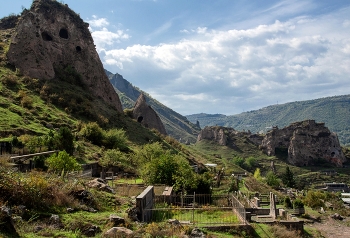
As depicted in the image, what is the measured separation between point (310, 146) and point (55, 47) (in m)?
91.8

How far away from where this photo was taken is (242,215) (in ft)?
44.7

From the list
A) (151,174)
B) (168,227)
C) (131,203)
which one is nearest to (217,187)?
(151,174)

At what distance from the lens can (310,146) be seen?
10681 centimetres

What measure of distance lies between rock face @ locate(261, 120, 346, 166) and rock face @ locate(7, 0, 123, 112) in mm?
74033

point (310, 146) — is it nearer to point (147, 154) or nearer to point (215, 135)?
point (215, 135)

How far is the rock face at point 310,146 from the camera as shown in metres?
105

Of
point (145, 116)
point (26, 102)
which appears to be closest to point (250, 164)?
point (145, 116)

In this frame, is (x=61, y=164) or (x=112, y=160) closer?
(x=61, y=164)

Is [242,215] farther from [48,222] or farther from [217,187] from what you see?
[217,187]

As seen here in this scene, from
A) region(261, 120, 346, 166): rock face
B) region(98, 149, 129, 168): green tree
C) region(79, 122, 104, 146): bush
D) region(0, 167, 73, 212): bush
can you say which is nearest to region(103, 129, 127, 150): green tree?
region(79, 122, 104, 146): bush

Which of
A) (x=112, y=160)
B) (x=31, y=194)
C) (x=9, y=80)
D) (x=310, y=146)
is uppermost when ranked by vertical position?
(x=9, y=80)

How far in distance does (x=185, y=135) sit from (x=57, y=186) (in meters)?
154

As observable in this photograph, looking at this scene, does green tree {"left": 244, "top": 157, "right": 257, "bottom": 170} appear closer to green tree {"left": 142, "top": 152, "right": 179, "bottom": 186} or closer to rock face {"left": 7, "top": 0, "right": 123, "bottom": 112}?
rock face {"left": 7, "top": 0, "right": 123, "bottom": 112}

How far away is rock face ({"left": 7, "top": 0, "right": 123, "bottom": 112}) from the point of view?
141 ft
